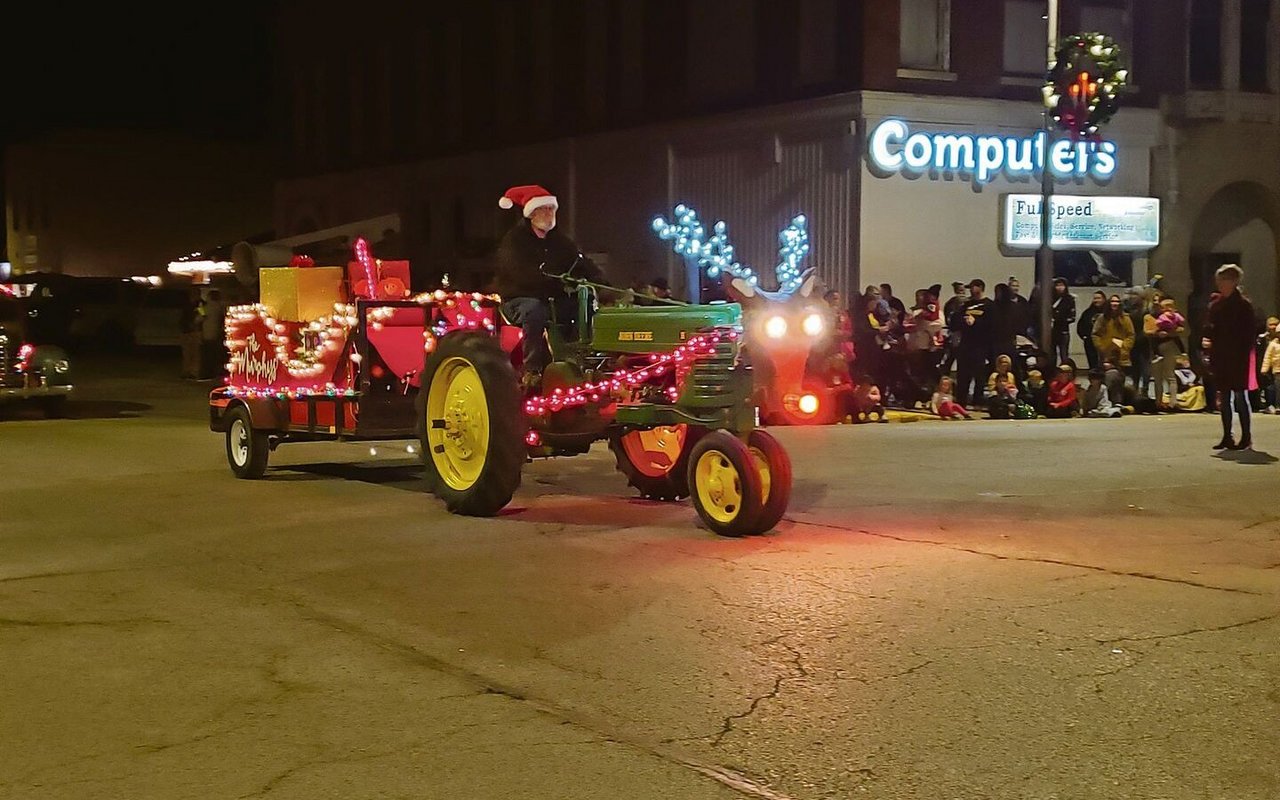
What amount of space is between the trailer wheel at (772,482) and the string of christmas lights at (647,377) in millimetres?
764

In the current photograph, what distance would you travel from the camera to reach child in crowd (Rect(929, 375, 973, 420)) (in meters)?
20.7

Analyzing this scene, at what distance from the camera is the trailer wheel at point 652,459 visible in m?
12.1

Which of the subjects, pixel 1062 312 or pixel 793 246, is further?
pixel 793 246

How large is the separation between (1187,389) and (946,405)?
12.8 ft

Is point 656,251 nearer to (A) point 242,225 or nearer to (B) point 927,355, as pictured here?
(B) point 927,355

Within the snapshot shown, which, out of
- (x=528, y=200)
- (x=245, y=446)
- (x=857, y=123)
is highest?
(x=857, y=123)

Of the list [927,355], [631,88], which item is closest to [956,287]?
[927,355]

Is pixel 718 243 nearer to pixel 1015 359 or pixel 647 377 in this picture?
pixel 1015 359

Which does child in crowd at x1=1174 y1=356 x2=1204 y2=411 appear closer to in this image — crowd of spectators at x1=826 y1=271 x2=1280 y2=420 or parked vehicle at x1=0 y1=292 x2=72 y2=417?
crowd of spectators at x1=826 y1=271 x2=1280 y2=420

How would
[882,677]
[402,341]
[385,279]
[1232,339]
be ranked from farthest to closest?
1. [1232,339]
2. [385,279]
3. [402,341]
4. [882,677]

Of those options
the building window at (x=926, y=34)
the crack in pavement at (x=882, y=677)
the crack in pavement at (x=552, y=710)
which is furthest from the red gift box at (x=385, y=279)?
the building window at (x=926, y=34)

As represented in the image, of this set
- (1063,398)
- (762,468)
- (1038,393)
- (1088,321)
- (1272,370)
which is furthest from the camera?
(1088,321)

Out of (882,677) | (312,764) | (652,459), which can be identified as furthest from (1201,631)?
(652,459)

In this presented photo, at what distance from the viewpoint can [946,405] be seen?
→ 67.9ft
